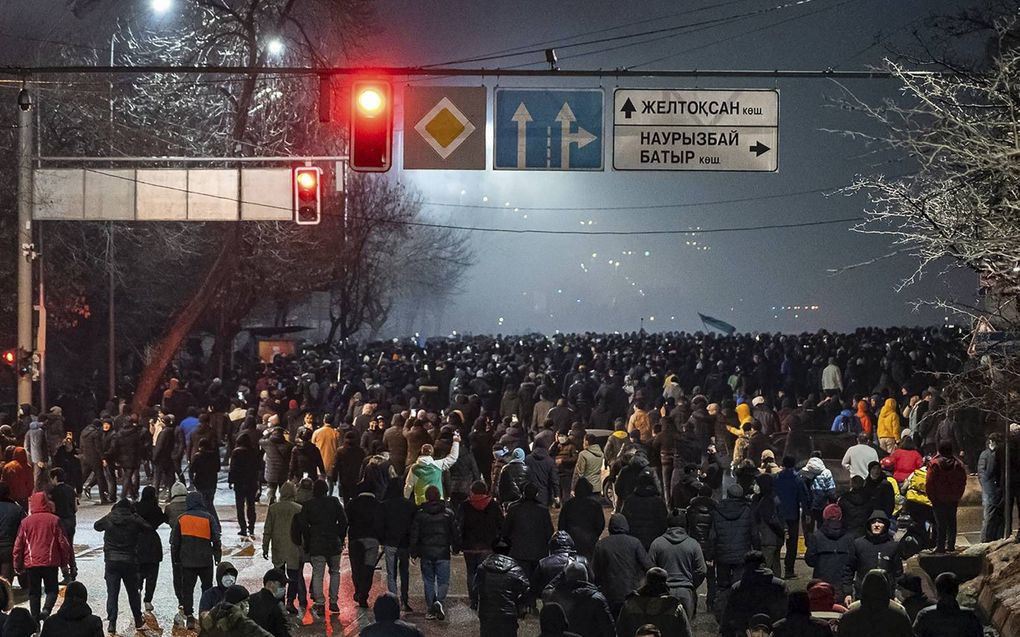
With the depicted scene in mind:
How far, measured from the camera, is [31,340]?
24.5 metres

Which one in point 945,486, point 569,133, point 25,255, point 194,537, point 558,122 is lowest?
point 194,537

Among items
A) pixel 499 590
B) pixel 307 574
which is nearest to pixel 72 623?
pixel 499 590

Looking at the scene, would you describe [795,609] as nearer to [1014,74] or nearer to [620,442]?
[1014,74]

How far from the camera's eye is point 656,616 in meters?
9.41

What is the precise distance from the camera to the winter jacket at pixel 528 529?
1371 centimetres

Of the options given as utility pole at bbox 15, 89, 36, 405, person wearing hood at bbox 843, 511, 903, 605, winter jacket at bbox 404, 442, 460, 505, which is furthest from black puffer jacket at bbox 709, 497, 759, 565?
utility pole at bbox 15, 89, 36, 405

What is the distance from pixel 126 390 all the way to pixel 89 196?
1123 centimetres

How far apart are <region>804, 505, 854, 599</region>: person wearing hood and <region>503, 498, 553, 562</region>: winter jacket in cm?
259

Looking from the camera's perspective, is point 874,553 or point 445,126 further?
point 445,126

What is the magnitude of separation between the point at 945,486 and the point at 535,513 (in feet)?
17.6

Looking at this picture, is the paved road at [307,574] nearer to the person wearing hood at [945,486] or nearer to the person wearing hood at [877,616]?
the person wearing hood at [945,486]

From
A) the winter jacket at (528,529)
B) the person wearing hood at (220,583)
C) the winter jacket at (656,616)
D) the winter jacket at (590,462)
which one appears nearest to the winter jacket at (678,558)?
the winter jacket at (656,616)

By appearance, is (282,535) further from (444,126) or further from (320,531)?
(444,126)

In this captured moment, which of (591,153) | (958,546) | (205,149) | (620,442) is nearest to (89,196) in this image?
(205,149)
